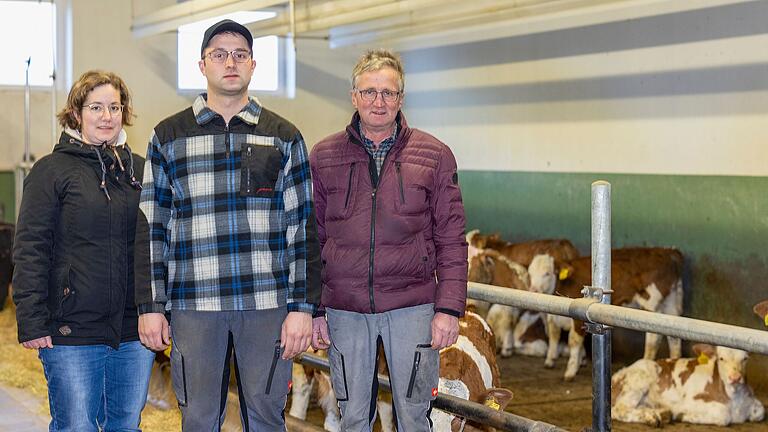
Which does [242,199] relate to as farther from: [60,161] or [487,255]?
[487,255]

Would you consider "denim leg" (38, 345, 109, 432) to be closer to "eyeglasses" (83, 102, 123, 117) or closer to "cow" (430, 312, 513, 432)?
"eyeglasses" (83, 102, 123, 117)

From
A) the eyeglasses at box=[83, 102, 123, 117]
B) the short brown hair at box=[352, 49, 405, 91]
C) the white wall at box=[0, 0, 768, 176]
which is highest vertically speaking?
the white wall at box=[0, 0, 768, 176]

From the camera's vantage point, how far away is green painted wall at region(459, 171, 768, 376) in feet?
28.2

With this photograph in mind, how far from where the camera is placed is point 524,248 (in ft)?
34.9

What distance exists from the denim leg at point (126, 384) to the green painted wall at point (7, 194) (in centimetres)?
985

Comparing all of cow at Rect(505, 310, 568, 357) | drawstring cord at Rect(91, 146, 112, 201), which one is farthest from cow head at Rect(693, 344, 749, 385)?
drawstring cord at Rect(91, 146, 112, 201)

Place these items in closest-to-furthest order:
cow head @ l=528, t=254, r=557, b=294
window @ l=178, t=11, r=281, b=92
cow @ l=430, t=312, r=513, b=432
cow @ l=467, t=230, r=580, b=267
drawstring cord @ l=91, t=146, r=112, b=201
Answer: drawstring cord @ l=91, t=146, r=112, b=201 → cow @ l=430, t=312, r=513, b=432 → cow head @ l=528, t=254, r=557, b=294 → cow @ l=467, t=230, r=580, b=267 → window @ l=178, t=11, r=281, b=92

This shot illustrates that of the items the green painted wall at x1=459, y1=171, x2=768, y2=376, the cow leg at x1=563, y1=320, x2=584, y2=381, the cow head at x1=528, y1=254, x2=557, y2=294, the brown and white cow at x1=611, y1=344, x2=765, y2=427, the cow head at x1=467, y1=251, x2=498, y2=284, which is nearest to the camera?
the brown and white cow at x1=611, y1=344, x2=765, y2=427

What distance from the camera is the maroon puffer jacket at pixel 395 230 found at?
3523mm

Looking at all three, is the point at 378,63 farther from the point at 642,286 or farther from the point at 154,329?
the point at 642,286

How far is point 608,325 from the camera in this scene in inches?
142

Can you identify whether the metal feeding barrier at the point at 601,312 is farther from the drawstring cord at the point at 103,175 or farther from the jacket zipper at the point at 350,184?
the drawstring cord at the point at 103,175

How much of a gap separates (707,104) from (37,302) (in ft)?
22.4

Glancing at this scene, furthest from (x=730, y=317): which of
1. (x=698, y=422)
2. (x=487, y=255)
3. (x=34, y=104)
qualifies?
(x=34, y=104)
